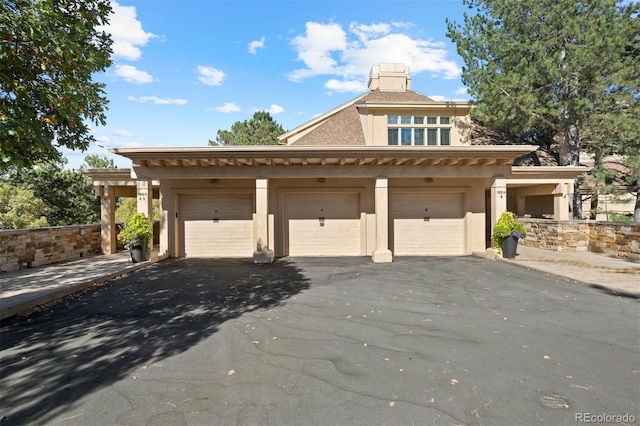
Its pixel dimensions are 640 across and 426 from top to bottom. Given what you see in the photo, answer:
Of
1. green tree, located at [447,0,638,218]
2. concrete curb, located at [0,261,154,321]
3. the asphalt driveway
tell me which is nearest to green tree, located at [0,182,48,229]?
concrete curb, located at [0,261,154,321]

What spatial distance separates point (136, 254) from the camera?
10289 millimetres

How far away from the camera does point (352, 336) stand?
434 centimetres

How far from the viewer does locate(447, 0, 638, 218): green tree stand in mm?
13812

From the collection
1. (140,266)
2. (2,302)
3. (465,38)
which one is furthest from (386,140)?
(2,302)

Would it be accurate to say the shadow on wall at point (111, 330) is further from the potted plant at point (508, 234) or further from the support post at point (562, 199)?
the support post at point (562, 199)

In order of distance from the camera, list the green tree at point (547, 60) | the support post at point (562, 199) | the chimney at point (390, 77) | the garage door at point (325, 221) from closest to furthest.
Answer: the garage door at point (325, 221), the green tree at point (547, 60), the support post at point (562, 199), the chimney at point (390, 77)

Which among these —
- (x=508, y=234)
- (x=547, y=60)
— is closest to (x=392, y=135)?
(x=508, y=234)

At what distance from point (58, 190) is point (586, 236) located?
31.4m

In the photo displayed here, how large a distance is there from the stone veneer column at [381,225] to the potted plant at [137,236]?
780cm

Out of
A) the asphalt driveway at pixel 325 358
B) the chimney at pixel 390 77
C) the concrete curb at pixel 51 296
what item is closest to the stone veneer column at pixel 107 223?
the concrete curb at pixel 51 296

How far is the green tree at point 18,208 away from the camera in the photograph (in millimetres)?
18953

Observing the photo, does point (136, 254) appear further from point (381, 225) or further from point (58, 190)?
point (58, 190)

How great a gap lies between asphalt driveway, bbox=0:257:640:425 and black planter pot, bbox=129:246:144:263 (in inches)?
148

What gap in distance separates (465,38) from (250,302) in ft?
60.4
